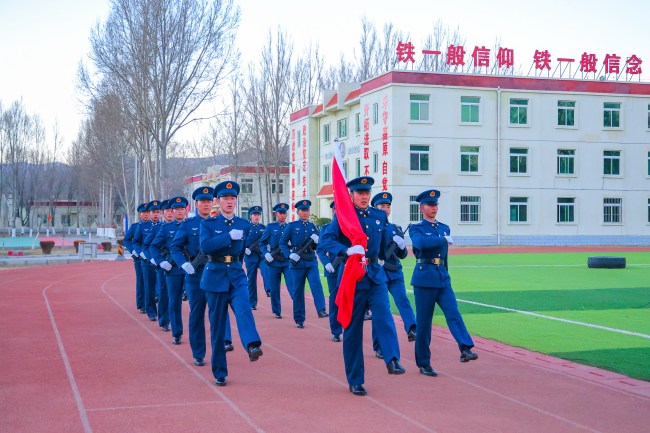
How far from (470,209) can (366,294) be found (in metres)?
39.6

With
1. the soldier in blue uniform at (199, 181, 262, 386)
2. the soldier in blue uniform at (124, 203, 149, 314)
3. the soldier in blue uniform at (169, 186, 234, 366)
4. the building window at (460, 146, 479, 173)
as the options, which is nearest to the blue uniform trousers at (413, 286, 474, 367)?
the soldier in blue uniform at (199, 181, 262, 386)

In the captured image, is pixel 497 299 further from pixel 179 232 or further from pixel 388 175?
pixel 388 175

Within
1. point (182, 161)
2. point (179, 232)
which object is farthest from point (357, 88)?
point (182, 161)

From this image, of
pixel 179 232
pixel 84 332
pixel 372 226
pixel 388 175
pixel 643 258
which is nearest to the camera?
pixel 372 226

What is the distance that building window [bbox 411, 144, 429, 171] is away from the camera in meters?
46.0

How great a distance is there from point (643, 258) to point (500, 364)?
2629cm

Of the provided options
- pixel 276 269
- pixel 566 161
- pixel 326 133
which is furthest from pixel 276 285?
pixel 326 133

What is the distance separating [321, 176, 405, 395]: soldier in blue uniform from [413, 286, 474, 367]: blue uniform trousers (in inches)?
35.4

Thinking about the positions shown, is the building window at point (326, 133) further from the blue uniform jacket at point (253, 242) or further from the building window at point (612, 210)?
the blue uniform jacket at point (253, 242)

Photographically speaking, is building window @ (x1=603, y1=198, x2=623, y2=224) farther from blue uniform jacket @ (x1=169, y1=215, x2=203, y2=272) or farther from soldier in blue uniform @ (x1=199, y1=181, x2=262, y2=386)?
soldier in blue uniform @ (x1=199, y1=181, x2=262, y2=386)

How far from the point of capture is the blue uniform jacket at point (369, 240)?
314 inches

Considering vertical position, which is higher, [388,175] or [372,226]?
[388,175]

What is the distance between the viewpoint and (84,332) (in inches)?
496

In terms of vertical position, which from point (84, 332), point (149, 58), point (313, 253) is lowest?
point (84, 332)
